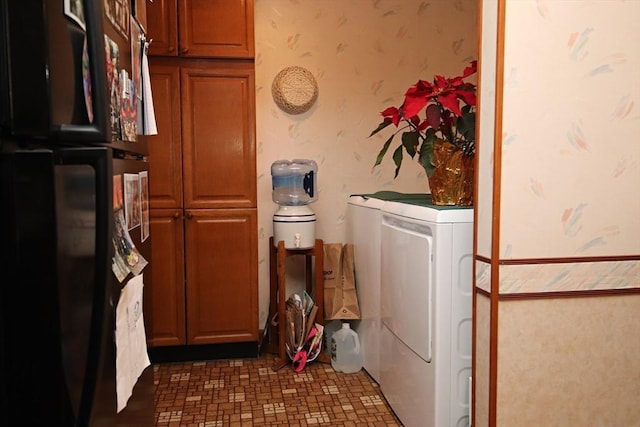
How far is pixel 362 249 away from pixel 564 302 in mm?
1535

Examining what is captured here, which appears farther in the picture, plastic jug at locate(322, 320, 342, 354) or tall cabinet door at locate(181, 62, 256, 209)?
plastic jug at locate(322, 320, 342, 354)

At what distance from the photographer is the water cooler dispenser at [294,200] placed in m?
3.32

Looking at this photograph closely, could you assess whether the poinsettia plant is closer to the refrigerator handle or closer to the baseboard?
the refrigerator handle

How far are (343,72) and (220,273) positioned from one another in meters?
1.69

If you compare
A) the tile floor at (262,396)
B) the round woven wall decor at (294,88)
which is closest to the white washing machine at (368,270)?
the tile floor at (262,396)

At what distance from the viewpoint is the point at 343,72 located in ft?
12.4

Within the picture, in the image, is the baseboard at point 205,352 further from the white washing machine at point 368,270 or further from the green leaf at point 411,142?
the green leaf at point 411,142

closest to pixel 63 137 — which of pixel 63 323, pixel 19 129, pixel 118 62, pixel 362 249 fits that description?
pixel 19 129

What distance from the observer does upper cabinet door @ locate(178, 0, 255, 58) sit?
3.13m

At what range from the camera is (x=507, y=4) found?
1.60 meters

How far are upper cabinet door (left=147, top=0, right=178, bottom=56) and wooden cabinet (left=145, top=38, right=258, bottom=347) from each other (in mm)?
61

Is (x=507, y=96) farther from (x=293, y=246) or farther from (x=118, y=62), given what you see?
(x=293, y=246)

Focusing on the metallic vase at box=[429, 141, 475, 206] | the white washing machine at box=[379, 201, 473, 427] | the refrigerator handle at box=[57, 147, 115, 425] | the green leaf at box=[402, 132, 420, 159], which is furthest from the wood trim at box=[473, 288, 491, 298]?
the refrigerator handle at box=[57, 147, 115, 425]

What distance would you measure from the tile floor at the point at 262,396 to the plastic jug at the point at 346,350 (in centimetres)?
6
